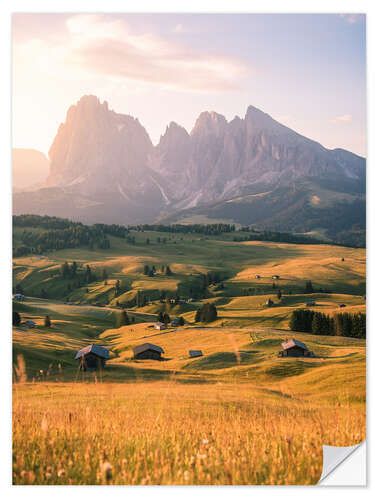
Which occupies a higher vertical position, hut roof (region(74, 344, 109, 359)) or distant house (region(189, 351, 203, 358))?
hut roof (region(74, 344, 109, 359))

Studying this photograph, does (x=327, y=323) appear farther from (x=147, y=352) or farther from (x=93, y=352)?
(x=93, y=352)

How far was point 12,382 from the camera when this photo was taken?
43.4 ft

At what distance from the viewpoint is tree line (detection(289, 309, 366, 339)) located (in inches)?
2284

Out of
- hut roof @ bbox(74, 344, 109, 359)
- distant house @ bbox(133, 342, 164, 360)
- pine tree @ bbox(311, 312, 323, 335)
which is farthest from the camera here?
pine tree @ bbox(311, 312, 323, 335)

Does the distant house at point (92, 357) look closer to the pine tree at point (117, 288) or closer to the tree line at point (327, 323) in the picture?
the tree line at point (327, 323)

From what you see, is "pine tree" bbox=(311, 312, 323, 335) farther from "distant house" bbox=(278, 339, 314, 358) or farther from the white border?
the white border

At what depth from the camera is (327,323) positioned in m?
66.5

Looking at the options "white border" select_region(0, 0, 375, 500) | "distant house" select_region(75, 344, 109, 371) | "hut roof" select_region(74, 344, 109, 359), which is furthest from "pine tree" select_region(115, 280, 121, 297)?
"white border" select_region(0, 0, 375, 500)

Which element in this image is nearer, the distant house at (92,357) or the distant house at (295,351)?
the distant house at (295,351)

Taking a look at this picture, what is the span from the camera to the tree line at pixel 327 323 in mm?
58022

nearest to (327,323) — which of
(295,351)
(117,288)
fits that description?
(295,351)
